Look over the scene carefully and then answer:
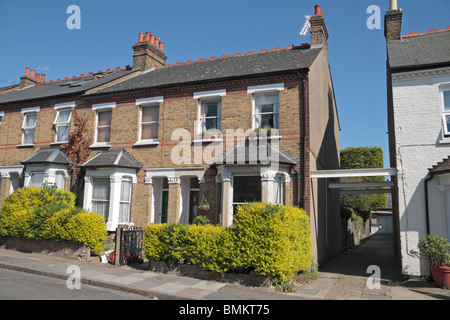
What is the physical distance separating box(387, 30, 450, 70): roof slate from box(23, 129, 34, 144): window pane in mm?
16731

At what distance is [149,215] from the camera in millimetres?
14484

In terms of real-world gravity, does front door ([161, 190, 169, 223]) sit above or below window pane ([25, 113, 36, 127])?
below

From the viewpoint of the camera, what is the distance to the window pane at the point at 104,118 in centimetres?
1630

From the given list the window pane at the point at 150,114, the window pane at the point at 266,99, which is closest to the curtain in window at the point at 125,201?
the window pane at the point at 150,114

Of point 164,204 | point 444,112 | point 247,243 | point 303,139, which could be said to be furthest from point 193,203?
point 444,112

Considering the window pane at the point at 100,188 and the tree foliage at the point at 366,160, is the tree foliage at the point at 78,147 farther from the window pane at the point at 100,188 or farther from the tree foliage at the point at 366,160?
the tree foliage at the point at 366,160

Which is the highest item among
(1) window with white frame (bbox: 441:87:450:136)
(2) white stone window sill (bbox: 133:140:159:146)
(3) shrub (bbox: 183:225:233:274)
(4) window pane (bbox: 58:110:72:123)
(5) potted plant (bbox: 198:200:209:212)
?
(4) window pane (bbox: 58:110:72:123)

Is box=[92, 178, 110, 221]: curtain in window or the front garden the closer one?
the front garden

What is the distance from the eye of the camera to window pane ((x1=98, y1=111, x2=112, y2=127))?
16.3 m

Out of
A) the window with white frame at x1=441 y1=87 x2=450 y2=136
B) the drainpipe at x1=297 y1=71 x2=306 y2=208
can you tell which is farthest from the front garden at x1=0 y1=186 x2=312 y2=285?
the window with white frame at x1=441 y1=87 x2=450 y2=136

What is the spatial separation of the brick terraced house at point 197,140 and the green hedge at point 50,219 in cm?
137

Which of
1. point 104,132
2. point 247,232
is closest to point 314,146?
point 247,232

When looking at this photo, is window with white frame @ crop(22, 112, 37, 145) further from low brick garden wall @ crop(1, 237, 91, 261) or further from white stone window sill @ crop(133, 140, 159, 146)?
white stone window sill @ crop(133, 140, 159, 146)

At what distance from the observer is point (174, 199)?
556 inches
